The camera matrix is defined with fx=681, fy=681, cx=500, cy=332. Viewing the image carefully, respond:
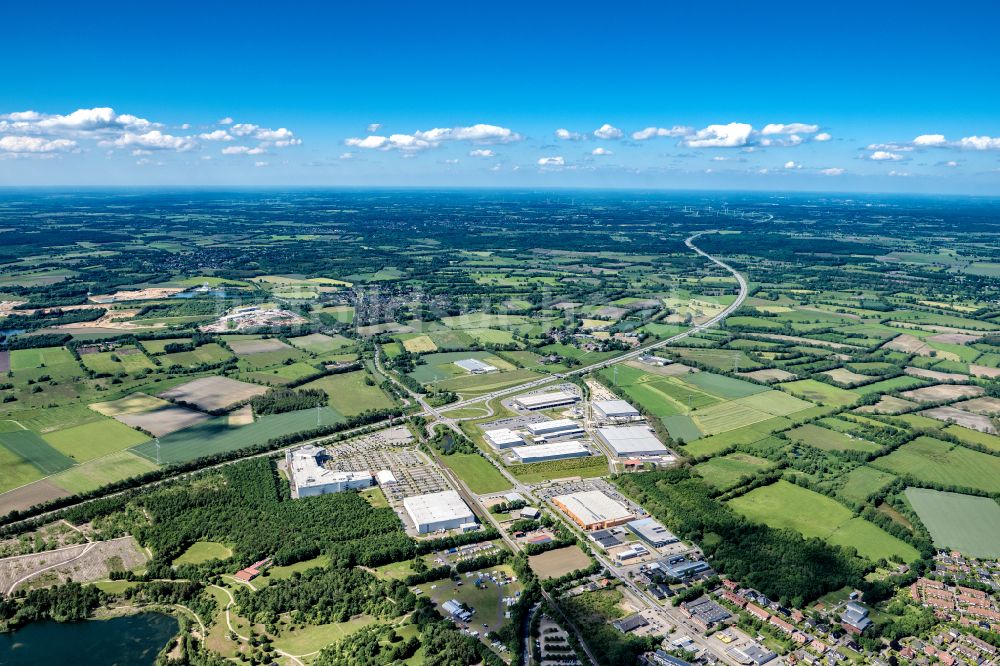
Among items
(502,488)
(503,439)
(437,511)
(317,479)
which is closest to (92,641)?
(317,479)

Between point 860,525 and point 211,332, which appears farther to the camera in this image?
point 211,332

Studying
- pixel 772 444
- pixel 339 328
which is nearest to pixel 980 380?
pixel 772 444

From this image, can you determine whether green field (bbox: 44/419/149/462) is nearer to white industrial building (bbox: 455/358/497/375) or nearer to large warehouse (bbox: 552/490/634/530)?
white industrial building (bbox: 455/358/497/375)

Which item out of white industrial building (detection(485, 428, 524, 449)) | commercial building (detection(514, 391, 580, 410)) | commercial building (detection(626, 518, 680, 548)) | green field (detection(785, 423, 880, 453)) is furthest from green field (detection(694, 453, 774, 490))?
commercial building (detection(514, 391, 580, 410))

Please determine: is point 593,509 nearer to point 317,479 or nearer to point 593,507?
point 593,507

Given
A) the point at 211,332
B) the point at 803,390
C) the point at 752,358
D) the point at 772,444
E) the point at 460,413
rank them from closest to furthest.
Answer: the point at 772,444
the point at 460,413
the point at 803,390
the point at 752,358
the point at 211,332

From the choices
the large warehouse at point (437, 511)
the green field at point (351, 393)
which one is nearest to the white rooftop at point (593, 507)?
the large warehouse at point (437, 511)

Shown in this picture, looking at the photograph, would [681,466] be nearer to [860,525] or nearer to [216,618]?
[860,525]

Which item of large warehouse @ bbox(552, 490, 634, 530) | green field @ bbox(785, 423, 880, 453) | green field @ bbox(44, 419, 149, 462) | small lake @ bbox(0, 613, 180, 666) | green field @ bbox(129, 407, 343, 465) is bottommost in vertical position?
small lake @ bbox(0, 613, 180, 666)
